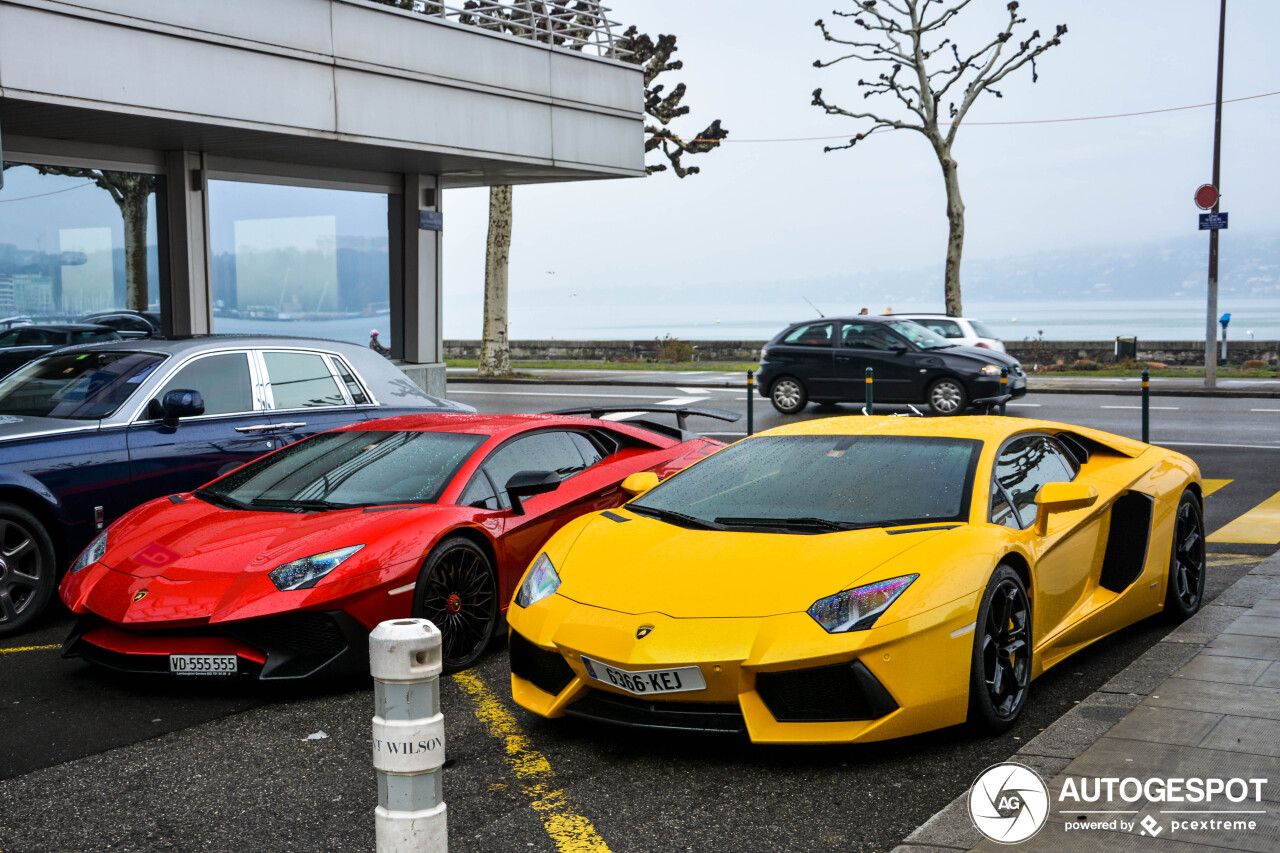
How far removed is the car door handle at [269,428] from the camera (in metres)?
7.73

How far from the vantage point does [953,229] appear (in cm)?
3384

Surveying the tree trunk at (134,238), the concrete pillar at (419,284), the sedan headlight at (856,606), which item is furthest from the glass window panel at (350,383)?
the concrete pillar at (419,284)

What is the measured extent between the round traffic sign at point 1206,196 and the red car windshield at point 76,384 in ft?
74.9

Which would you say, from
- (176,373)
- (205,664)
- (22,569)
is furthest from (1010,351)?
(205,664)

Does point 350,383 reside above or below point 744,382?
above

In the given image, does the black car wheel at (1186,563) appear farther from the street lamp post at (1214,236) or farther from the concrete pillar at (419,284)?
the street lamp post at (1214,236)

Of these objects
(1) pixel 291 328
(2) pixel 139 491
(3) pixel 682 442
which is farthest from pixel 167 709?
(1) pixel 291 328

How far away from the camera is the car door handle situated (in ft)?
25.3

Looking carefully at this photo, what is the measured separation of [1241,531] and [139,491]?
748 cm

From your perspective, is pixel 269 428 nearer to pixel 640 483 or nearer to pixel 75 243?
pixel 640 483

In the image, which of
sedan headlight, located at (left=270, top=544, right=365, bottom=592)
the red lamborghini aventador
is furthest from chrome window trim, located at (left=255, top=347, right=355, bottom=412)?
sedan headlight, located at (left=270, top=544, right=365, bottom=592)

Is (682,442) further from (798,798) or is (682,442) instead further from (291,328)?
(291,328)

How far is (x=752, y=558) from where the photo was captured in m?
4.51

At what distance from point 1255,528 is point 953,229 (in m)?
26.0
